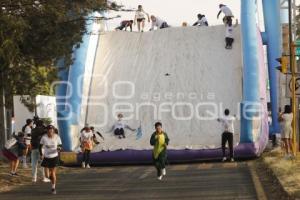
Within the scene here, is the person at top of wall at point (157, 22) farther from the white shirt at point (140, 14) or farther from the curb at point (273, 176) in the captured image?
the curb at point (273, 176)

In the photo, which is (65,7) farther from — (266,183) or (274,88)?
(274,88)

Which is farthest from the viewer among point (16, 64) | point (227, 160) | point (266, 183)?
point (227, 160)

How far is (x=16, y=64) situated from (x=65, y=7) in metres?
1.96

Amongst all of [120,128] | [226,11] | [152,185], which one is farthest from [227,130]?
[226,11]

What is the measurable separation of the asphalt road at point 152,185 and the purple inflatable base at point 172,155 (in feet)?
7.78

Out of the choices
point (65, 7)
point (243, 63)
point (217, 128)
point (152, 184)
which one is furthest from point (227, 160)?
point (65, 7)

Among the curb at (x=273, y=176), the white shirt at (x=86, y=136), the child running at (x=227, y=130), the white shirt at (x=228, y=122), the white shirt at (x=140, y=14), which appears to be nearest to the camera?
the curb at (x=273, y=176)

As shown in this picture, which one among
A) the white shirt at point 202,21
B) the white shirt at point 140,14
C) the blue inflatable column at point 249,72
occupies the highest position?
the white shirt at point 140,14

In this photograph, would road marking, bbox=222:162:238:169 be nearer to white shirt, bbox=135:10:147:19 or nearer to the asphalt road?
the asphalt road

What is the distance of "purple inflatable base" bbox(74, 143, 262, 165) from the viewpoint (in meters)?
26.0

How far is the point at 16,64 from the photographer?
18875 mm

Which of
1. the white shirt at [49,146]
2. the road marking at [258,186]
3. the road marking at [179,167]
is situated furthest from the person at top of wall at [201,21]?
the white shirt at [49,146]

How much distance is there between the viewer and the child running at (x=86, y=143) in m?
25.2

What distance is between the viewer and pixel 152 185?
58.1ft
